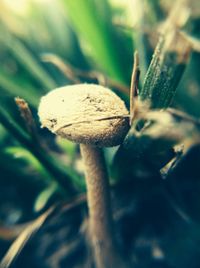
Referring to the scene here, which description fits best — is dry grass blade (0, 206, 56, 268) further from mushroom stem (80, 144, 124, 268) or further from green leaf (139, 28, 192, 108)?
green leaf (139, 28, 192, 108)

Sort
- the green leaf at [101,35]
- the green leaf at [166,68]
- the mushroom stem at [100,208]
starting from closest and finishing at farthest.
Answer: the green leaf at [166,68] → the mushroom stem at [100,208] → the green leaf at [101,35]

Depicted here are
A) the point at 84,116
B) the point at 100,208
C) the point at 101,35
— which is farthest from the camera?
the point at 101,35

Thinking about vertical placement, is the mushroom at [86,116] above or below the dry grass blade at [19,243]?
above

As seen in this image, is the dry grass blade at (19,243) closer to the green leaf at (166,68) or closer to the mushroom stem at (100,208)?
the mushroom stem at (100,208)

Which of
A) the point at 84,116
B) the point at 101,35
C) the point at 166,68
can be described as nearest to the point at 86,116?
the point at 84,116

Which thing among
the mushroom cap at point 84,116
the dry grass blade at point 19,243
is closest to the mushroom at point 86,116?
the mushroom cap at point 84,116

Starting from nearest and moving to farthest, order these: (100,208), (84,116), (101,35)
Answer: (84,116) < (100,208) < (101,35)

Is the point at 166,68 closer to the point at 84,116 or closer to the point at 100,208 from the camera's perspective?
the point at 84,116
